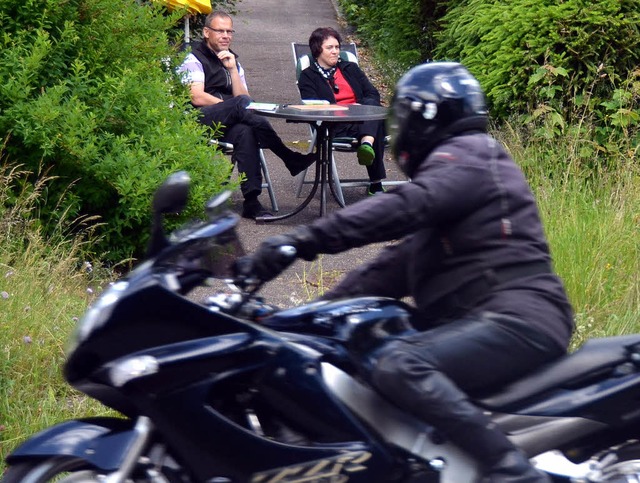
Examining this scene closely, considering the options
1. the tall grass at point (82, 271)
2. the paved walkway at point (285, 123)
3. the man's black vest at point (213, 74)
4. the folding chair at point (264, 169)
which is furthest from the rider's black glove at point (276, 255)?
the man's black vest at point (213, 74)

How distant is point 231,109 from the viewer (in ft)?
27.6

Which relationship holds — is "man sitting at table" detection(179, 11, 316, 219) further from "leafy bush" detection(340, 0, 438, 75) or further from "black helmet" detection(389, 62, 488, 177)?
"black helmet" detection(389, 62, 488, 177)

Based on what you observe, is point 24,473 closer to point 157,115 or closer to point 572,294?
point 572,294

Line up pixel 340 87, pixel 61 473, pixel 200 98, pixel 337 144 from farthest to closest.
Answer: pixel 340 87, pixel 337 144, pixel 200 98, pixel 61 473

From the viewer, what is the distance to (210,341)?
9.38ft

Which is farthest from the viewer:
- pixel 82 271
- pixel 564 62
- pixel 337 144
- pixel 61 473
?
pixel 337 144

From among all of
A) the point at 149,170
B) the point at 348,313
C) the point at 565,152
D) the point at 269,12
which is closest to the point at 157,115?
the point at 149,170

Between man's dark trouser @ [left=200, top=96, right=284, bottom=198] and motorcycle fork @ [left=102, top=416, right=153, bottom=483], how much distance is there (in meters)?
5.49

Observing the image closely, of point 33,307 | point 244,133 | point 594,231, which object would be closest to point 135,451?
point 33,307

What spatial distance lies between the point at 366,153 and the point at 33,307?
162 inches

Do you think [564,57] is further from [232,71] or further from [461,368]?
[461,368]

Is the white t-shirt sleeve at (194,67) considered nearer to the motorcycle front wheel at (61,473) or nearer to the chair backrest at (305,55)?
the chair backrest at (305,55)

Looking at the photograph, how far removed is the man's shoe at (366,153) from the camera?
28.2 feet

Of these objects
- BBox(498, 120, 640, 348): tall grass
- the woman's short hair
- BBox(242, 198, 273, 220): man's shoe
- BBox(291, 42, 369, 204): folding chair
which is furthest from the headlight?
the woman's short hair
